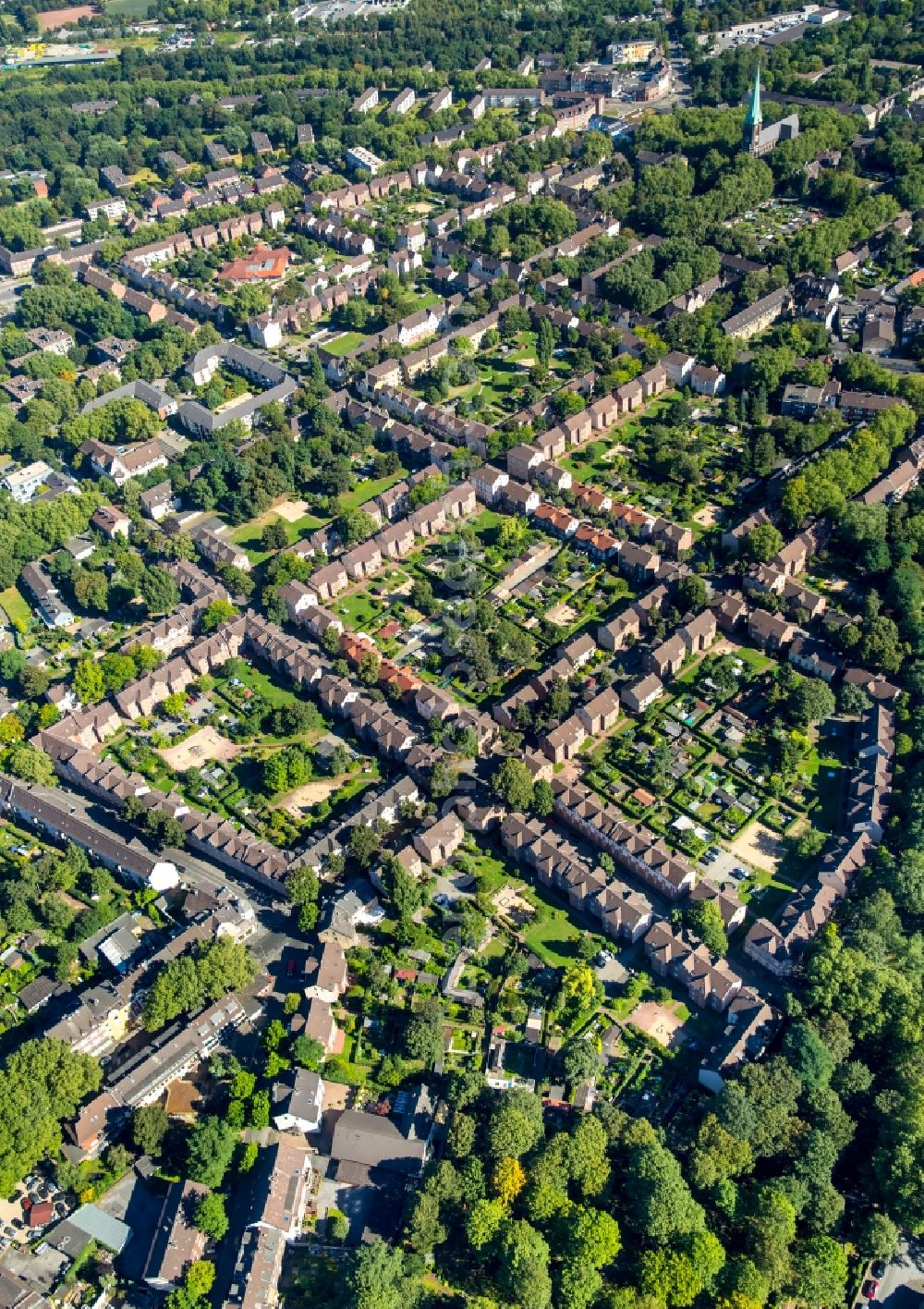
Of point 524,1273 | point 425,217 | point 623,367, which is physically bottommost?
point 524,1273

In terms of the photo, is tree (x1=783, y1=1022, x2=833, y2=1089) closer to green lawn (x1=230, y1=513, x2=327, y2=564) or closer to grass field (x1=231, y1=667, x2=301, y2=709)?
grass field (x1=231, y1=667, x2=301, y2=709)

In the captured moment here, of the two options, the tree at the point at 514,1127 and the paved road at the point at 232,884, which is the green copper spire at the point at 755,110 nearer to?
the paved road at the point at 232,884

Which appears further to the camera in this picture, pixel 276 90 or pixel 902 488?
pixel 276 90

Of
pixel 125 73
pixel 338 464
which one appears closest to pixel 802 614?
pixel 338 464

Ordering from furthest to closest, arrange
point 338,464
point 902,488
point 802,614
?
point 338,464, point 902,488, point 802,614

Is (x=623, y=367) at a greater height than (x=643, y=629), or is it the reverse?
(x=623, y=367)

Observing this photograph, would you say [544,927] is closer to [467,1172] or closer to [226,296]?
[467,1172]
